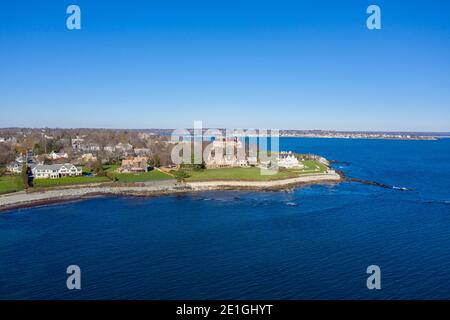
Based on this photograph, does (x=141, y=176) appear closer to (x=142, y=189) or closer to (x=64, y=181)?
Result: (x=142, y=189)

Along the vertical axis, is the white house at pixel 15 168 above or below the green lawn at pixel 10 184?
above

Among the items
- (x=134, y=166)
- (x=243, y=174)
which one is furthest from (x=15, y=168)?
(x=243, y=174)

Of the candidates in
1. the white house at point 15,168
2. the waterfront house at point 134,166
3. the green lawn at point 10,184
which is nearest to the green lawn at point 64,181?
the green lawn at point 10,184

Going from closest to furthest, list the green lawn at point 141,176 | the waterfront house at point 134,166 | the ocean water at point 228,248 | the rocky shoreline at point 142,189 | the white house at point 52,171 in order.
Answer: the ocean water at point 228,248
the rocky shoreline at point 142,189
the white house at point 52,171
the green lawn at point 141,176
the waterfront house at point 134,166

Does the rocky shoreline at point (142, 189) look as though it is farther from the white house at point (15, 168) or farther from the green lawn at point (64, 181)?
the white house at point (15, 168)

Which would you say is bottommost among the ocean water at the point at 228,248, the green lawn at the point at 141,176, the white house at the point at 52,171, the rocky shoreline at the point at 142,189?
the ocean water at the point at 228,248
